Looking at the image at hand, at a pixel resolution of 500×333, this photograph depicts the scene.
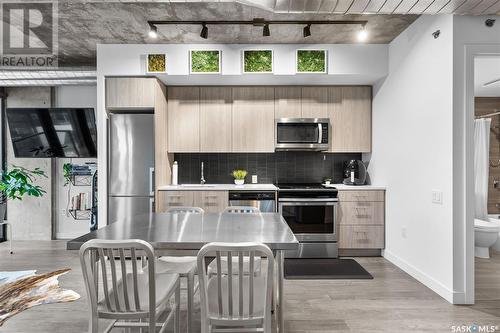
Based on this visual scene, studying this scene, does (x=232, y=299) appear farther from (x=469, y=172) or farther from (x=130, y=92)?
(x=130, y=92)

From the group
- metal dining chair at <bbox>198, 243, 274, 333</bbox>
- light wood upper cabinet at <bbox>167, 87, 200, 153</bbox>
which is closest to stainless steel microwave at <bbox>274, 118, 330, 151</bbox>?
light wood upper cabinet at <bbox>167, 87, 200, 153</bbox>

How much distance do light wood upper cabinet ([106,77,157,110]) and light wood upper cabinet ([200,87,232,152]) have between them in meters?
0.79

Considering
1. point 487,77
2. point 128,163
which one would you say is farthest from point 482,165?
point 128,163

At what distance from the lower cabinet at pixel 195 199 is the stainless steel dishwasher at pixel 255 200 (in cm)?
11

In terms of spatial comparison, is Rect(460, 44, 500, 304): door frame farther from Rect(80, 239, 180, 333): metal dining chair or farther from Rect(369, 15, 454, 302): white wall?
Rect(80, 239, 180, 333): metal dining chair

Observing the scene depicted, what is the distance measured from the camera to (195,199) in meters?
4.22

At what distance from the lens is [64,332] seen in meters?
2.35

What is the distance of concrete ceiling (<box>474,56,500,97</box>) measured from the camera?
3.85 metres

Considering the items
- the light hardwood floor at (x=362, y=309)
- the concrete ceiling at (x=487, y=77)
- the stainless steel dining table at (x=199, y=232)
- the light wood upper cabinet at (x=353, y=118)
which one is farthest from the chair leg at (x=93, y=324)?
the concrete ceiling at (x=487, y=77)

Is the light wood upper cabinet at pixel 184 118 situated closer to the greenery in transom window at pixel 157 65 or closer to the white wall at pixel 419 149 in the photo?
the greenery in transom window at pixel 157 65

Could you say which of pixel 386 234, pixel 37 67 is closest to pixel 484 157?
pixel 386 234

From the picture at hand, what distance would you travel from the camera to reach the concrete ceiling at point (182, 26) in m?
3.21

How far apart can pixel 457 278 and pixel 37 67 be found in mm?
5966

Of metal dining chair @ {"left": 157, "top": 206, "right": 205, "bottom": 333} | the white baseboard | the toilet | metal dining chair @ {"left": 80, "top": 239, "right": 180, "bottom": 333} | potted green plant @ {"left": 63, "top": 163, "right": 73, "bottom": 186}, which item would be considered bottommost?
the white baseboard
